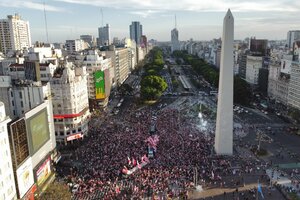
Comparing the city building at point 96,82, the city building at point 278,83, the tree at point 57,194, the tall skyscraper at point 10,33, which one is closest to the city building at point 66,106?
the city building at point 96,82

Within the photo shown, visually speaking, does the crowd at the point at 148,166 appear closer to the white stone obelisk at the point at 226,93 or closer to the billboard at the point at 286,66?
the white stone obelisk at the point at 226,93

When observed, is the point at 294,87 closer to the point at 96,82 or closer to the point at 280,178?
the point at 280,178

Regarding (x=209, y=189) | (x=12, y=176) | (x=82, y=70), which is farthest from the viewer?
(x=82, y=70)

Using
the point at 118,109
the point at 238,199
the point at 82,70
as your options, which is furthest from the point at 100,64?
the point at 238,199

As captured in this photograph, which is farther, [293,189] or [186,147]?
[186,147]

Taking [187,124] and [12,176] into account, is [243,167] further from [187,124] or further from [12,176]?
[12,176]

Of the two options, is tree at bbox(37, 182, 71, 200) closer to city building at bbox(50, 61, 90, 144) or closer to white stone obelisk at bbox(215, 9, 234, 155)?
city building at bbox(50, 61, 90, 144)
